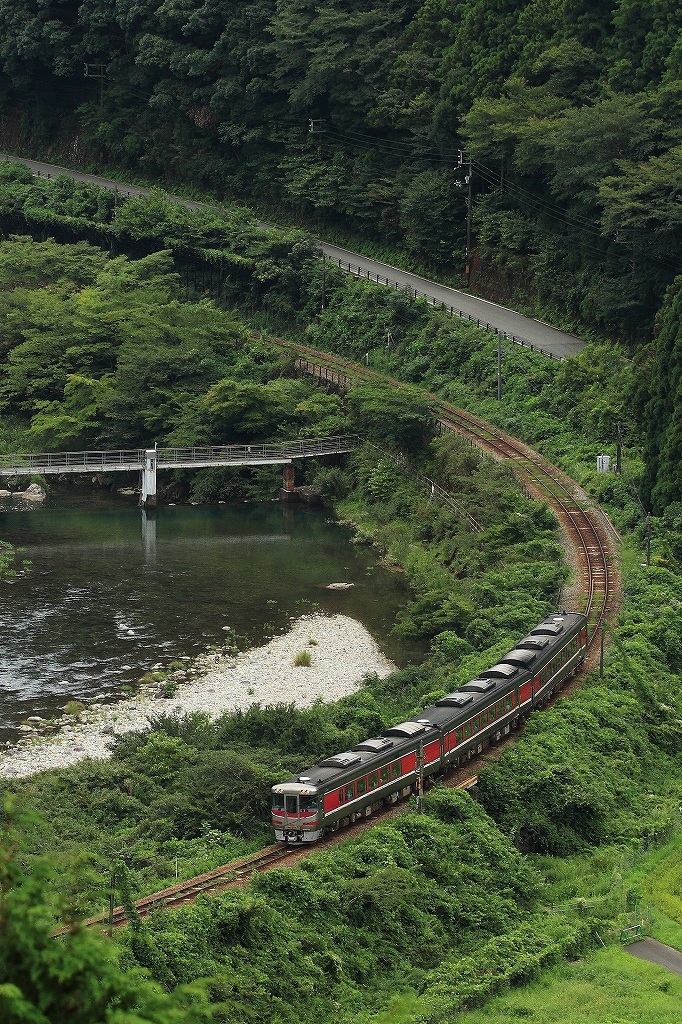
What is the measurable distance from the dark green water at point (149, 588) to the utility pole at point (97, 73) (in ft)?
164

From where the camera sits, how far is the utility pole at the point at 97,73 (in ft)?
379

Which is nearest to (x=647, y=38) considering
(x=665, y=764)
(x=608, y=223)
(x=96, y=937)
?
(x=608, y=223)

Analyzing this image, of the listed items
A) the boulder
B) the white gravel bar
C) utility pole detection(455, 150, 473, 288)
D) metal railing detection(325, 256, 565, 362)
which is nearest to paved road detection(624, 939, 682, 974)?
the white gravel bar

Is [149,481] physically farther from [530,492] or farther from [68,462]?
[530,492]

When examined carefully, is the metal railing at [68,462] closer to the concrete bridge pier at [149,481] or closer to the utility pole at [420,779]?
the concrete bridge pier at [149,481]

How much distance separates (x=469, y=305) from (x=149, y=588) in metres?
35.9

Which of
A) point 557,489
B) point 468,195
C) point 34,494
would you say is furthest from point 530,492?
point 468,195

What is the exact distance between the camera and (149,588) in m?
62.2

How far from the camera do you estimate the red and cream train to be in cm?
3312

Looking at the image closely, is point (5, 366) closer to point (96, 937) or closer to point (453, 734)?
point (453, 734)

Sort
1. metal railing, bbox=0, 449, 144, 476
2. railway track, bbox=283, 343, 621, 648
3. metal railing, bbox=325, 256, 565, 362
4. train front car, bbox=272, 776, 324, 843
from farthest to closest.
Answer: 1. metal railing, bbox=325, 256, 565, 362
2. metal railing, bbox=0, 449, 144, 476
3. railway track, bbox=283, 343, 621, 648
4. train front car, bbox=272, 776, 324, 843

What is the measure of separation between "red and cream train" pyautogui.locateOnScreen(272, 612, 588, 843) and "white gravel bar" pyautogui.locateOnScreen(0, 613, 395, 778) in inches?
340

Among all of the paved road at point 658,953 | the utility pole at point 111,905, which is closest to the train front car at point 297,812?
the utility pole at point 111,905

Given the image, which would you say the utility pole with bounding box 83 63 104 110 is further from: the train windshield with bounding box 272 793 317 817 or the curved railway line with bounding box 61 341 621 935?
the train windshield with bounding box 272 793 317 817
